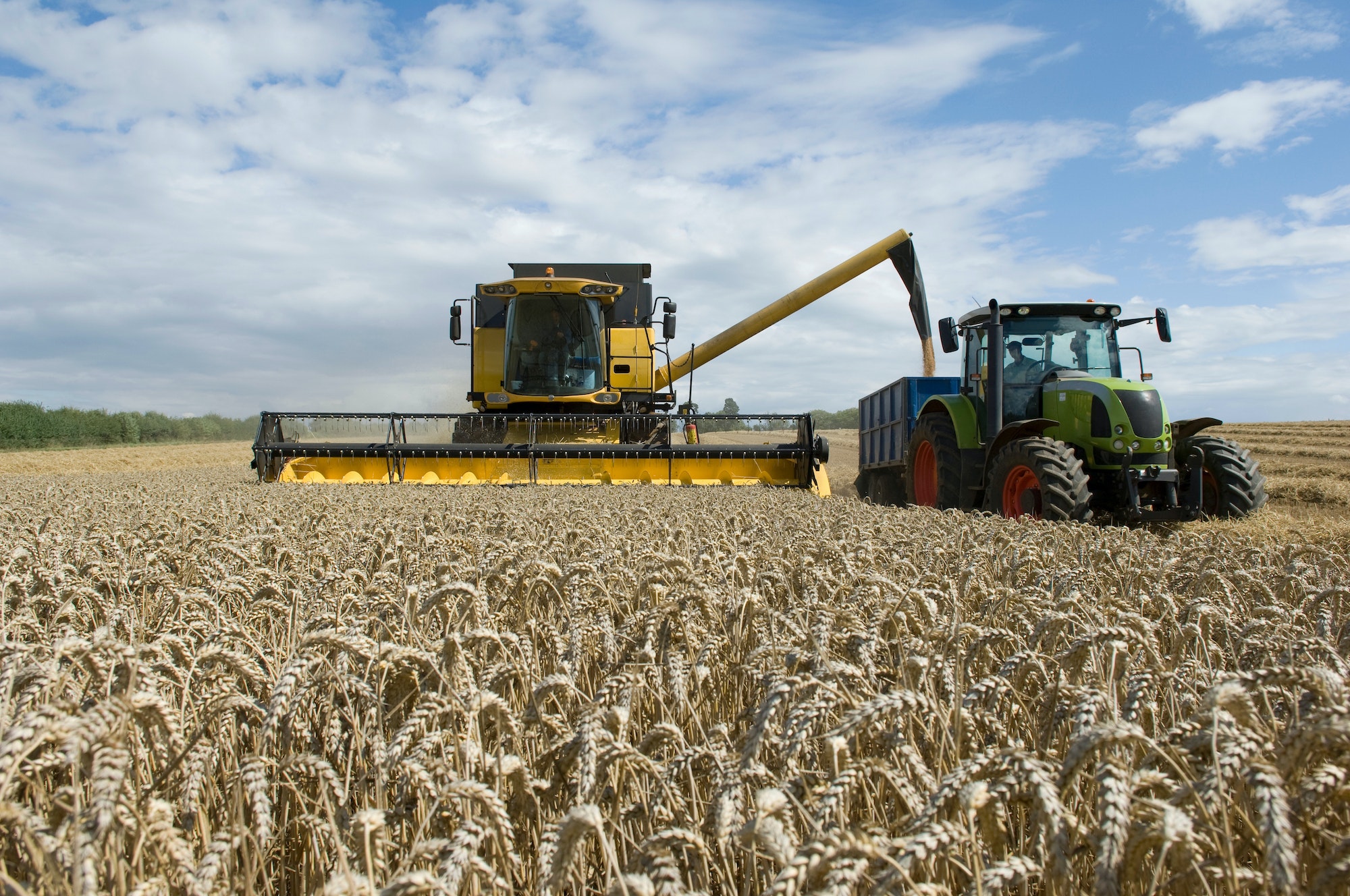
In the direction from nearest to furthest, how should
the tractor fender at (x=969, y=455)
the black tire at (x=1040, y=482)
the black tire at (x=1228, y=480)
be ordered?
the black tire at (x=1040, y=482) → the black tire at (x=1228, y=480) → the tractor fender at (x=969, y=455)

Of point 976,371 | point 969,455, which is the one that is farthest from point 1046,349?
point 969,455

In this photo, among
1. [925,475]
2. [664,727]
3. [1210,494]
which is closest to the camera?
[664,727]

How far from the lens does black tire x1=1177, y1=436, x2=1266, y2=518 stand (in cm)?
774

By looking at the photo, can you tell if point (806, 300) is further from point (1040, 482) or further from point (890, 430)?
point (1040, 482)

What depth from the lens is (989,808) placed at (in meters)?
1.23

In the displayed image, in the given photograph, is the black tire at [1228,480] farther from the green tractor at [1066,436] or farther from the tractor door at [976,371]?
the tractor door at [976,371]

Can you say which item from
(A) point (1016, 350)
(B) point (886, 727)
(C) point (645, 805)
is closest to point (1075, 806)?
(B) point (886, 727)

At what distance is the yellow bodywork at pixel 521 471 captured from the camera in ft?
34.6

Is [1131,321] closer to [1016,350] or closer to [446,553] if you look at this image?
[1016,350]

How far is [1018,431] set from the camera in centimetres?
819

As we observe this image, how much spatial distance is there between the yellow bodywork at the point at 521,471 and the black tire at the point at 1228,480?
411 centimetres

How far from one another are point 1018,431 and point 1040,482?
134cm

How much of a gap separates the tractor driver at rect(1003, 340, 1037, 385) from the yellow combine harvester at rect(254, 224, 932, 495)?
2707 millimetres

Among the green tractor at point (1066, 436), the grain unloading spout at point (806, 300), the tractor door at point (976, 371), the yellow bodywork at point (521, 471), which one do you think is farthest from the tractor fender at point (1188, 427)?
the grain unloading spout at point (806, 300)
